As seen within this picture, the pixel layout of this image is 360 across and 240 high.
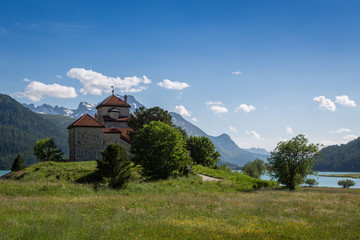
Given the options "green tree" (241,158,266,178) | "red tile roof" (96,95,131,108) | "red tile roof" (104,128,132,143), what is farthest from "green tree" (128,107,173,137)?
"green tree" (241,158,266,178)

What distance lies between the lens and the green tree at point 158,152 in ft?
122

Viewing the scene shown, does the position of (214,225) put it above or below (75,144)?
below

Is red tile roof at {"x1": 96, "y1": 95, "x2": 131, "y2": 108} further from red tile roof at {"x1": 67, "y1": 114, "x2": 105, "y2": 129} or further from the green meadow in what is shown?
the green meadow

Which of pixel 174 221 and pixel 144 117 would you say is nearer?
pixel 174 221

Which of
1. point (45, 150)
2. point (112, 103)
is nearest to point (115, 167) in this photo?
point (45, 150)

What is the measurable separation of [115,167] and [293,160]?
2687cm

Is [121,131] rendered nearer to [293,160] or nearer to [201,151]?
[201,151]

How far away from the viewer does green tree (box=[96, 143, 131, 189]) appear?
89.2ft

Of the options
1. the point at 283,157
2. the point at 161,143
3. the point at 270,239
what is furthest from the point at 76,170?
the point at 270,239

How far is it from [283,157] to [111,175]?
86.4 feet

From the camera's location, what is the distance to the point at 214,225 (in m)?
12.3

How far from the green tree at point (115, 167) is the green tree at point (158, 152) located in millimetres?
8860

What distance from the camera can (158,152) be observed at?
123ft

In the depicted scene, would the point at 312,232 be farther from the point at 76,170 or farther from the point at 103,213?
the point at 76,170
